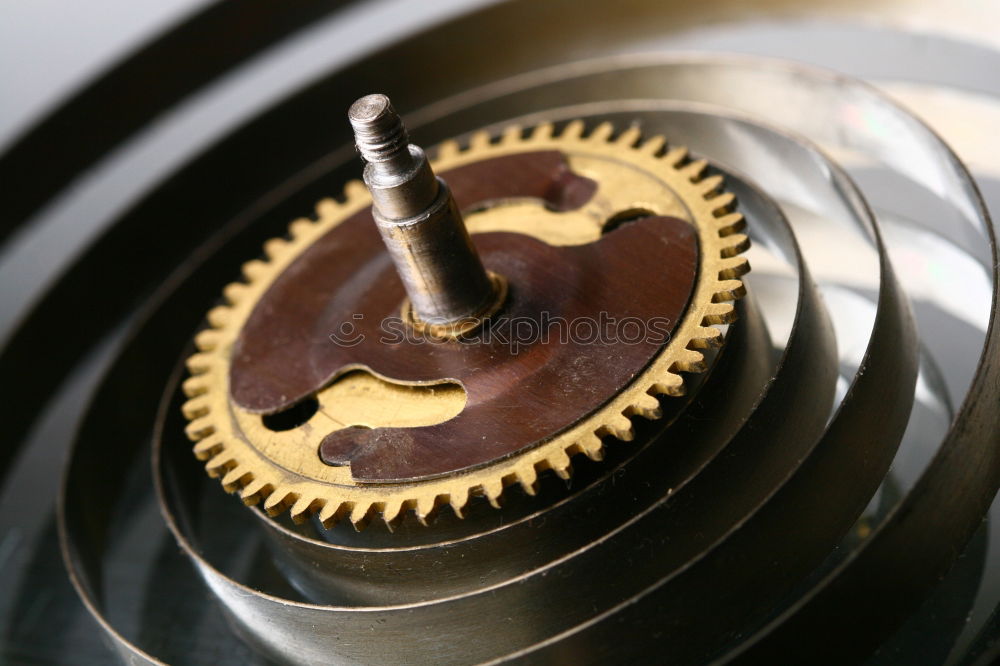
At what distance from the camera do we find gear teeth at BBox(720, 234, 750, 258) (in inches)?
34.8

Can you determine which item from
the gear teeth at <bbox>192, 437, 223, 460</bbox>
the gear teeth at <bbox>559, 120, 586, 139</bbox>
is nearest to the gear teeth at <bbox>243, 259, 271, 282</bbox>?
the gear teeth at <bbox>192, 437, 223, 460</bbox>

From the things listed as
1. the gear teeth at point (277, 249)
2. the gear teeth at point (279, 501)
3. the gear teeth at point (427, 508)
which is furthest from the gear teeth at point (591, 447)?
the gear teeth at point (277, 249)

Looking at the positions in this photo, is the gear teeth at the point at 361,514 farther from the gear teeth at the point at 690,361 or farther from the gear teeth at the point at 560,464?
the gear teeth at the point at 690,361

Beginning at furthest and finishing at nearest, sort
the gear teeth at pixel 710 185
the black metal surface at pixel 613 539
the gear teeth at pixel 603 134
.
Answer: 1. the gear teeth at pixel 603 134
2. the gear teeth at pixel 710 185
3. the black metal surface at pixel 613 539

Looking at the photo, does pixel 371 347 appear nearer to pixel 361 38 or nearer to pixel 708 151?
pixel 708 151

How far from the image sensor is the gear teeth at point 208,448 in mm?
900

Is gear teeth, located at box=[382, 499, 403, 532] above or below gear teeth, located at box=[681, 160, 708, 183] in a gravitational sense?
below

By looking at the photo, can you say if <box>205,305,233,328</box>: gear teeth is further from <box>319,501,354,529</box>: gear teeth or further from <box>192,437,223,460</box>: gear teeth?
<box>319,501,354,529</box>: gear teeth

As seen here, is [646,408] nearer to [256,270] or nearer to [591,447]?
[591,447]

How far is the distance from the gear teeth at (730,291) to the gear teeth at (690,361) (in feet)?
0.19

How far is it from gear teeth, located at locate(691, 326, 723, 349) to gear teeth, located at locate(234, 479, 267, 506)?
0.34 meters

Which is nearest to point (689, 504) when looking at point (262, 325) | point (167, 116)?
point (262, 325)

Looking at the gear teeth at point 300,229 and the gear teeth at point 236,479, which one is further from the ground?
the gear teeth at point 300,229

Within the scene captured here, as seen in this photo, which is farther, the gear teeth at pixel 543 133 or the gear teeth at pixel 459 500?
the gear teeth at pixel 543 133
